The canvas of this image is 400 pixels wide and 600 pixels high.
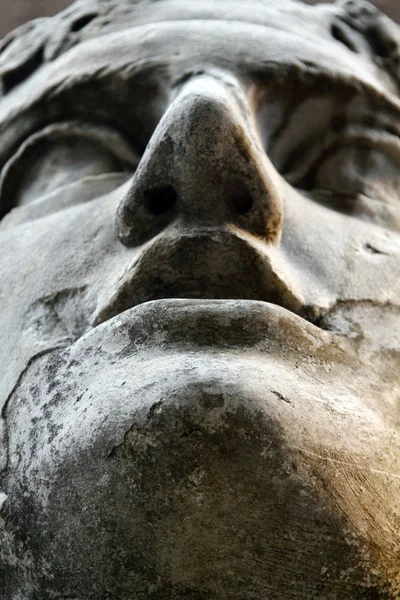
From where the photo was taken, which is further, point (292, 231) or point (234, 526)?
point (292, 231)

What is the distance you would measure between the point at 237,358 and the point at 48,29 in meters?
0.97

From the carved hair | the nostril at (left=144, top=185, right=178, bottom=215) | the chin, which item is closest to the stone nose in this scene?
the nostril at (left=144, top=185, right=178, bottom=215)

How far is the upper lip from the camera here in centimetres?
73

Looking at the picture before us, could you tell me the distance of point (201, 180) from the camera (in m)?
0.75

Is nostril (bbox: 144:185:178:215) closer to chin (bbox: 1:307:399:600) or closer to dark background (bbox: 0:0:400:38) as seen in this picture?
chin (bbox: 1:307:399:600)

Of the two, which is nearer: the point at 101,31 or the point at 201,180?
the point at 201,180

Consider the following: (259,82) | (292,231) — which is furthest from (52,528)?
(259,82)

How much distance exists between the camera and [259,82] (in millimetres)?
1040

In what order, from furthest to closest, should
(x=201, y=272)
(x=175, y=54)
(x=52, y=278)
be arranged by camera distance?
(x=175, y=54)
(x=52, y=278)
(x=201, y=272)

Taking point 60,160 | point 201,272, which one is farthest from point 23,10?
point 201,272

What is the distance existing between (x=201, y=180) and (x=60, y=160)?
414 millimetres

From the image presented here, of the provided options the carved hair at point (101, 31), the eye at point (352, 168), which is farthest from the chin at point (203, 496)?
the carved hair at point (101, 31)

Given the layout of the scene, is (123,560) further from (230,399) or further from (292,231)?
(292,231)

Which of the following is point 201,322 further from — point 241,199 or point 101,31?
point 101,31
